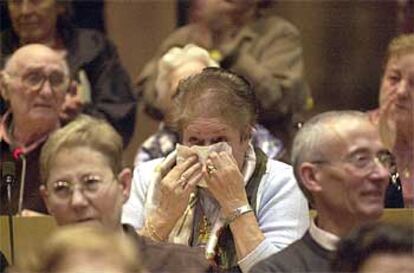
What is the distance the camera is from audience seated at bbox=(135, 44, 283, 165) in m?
4.49

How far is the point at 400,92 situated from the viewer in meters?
4.29

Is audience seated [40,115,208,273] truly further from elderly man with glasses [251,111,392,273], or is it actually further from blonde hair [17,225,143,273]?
blonde hair [17,225,143,273]

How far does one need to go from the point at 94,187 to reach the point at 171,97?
89cm

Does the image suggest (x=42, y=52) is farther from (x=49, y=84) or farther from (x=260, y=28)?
(x=260, y=28)

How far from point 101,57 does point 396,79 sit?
969mm

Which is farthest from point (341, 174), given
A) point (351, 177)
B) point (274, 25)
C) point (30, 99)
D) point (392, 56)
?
point (274, 25)

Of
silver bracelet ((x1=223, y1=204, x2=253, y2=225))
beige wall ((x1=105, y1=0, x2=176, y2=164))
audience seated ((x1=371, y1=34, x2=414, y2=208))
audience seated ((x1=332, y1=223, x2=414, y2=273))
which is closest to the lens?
audience seated ((x1=332, y1=223, x2=414, y2=273))

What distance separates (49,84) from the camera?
449 cm

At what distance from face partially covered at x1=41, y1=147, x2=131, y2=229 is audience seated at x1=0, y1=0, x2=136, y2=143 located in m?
0.97

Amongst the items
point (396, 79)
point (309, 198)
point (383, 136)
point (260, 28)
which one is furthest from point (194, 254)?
point (260, 28)

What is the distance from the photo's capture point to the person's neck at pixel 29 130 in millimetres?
4402

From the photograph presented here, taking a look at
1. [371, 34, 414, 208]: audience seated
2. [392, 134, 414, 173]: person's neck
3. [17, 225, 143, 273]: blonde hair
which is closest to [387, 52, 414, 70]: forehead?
[371, 34, 414, 208]: audience seated

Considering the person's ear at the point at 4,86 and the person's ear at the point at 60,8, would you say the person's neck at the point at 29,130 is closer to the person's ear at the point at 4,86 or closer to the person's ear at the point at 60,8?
the person's ear at the point at 4,86

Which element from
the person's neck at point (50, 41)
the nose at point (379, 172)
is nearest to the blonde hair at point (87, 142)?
the nose at point (379, 172)
